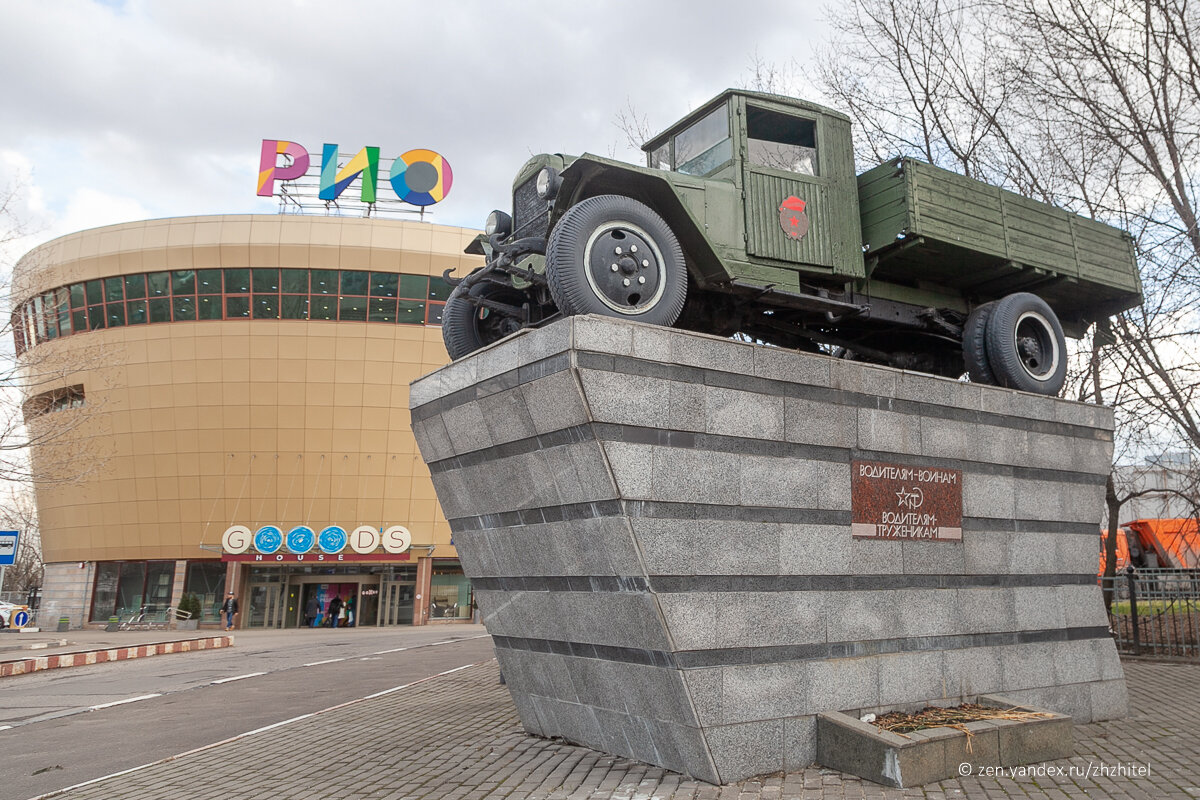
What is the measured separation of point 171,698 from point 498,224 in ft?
35.1

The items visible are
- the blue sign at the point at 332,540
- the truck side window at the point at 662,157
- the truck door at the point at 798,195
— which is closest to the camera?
the truck door at the point at 798,195

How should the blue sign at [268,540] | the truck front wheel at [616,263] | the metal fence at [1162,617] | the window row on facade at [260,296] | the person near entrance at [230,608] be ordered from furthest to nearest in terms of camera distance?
the window row on facade at [260,296] < the person near entrance at [230,608] < the blue sign at [268,540] < the metal fence at [1162,617] < the truck front wheel at [616,263]

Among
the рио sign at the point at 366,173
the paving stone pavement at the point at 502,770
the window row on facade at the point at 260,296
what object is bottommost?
the paving stone pavement at the point at 502,770

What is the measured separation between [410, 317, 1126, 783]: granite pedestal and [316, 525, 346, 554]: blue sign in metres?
29.1

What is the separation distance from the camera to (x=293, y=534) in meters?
35.4

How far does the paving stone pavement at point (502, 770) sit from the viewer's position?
6535mm

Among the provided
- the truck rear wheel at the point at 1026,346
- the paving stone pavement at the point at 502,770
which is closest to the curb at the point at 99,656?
the paving stone pavement at the point at 502,770

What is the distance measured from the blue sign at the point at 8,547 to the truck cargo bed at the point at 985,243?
2034cm

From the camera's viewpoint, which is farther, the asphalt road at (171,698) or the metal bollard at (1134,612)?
the metal bollard at (1134,612)

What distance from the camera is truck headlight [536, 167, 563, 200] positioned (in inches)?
299

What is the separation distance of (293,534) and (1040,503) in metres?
31.7

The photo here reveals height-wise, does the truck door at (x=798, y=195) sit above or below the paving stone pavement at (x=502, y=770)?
above

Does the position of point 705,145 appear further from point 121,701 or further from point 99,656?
point 99,656

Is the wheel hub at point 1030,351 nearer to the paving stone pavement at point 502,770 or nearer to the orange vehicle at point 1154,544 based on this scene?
the paving stone pavement at point 502,770
